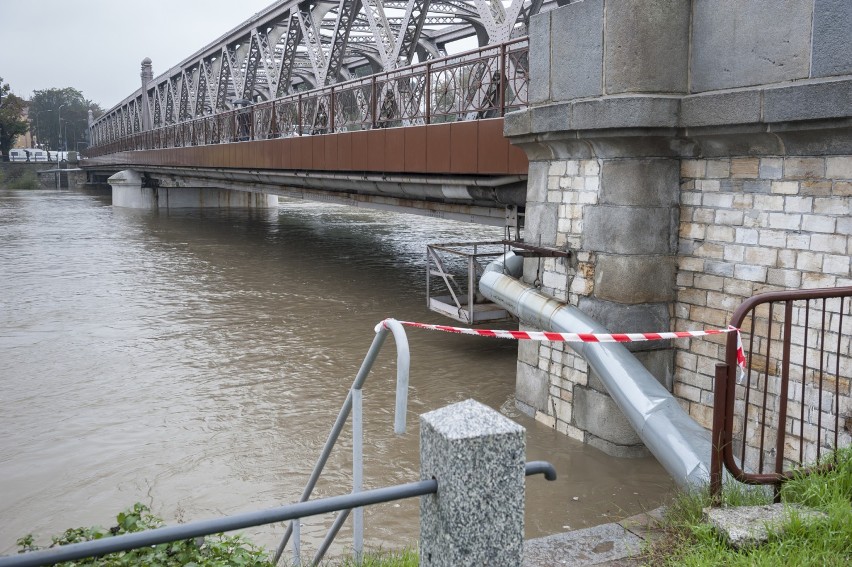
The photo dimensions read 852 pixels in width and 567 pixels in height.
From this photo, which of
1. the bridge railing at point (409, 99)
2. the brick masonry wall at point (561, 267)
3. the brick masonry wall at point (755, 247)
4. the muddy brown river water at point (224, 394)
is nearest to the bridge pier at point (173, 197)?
the bridge railing at point (409, 99)

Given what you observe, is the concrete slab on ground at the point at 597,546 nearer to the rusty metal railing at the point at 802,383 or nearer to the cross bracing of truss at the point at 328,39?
the rusty metal railing at the point at 802,383

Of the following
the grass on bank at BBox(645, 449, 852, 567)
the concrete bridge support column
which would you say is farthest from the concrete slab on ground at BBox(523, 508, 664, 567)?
the concrete bridge support column

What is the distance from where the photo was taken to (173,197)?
46.6 metres

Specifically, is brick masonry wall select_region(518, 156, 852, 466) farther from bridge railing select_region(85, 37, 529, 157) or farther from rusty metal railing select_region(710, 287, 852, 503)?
bridge railing select_region(85, 37, 529, 157)

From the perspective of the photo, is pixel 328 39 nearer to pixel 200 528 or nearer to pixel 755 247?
pixel 755 247

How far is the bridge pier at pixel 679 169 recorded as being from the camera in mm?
6508

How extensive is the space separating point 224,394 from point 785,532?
25.6ft

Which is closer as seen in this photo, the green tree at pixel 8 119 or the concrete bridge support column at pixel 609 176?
the concrete bridge support column at pixel 609 176

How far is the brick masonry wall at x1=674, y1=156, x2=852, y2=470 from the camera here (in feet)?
21.1

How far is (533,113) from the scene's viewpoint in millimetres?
8812

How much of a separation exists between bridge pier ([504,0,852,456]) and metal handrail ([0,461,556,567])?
4.96 metres

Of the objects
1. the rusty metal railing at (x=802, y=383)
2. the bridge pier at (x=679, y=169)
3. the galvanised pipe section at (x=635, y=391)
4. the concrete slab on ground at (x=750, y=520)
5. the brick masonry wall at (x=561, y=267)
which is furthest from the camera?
the brick masonry wall at (x=561, y=267)

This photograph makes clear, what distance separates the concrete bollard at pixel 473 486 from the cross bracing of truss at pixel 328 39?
1209 centimetres

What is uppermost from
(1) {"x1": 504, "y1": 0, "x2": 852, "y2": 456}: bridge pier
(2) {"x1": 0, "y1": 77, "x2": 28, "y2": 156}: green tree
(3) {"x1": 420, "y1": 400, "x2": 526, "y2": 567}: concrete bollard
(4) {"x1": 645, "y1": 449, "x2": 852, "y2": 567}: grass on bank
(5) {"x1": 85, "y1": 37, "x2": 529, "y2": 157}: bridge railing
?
(2) {"x1": 0, "y1": 77, "x2": 28, "y2": 156}: green tree
